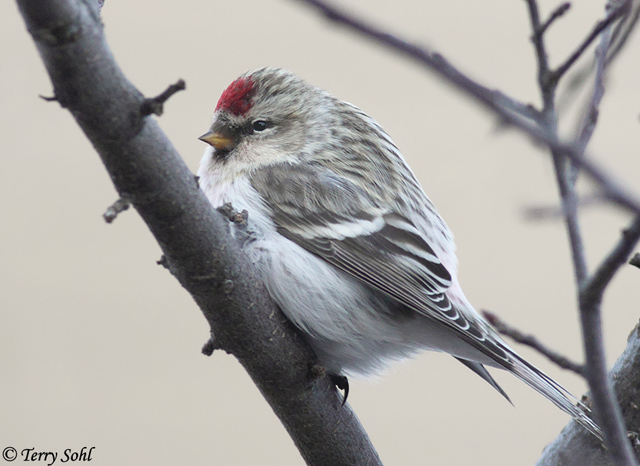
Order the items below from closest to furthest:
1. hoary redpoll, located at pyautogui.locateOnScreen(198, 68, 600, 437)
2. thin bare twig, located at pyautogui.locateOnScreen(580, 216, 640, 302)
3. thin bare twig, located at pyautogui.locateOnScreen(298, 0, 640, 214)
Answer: thin bare twig, located at pyautogui.locateOnScreen(298, 0, 640, 214) → thin bare twig, located at pyautogui.locateOnScreen(580, 216, 640, 302) → hoary redpoll, located at pyautogui.locateOnScreen(198, 68, 600, 437)

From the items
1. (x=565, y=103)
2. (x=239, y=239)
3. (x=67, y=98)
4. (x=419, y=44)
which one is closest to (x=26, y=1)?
(x=67, y=98)

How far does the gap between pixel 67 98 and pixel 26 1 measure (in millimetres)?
151

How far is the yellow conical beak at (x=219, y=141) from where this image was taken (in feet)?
7.09

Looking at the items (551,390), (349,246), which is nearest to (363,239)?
(349,246)

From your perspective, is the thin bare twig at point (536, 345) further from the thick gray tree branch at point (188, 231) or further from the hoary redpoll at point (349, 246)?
the hoary redpoll at point (349, 246)

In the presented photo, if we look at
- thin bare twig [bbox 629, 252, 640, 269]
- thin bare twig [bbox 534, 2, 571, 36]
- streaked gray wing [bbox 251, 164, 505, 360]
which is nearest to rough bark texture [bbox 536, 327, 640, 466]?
streaked gray wing [bbox 251, 164, 505, 360]

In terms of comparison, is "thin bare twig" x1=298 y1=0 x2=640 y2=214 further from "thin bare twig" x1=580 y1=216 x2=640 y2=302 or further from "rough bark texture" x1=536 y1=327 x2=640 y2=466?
"rough bark texture" x1=536 y1=327 x2=640 y2=466

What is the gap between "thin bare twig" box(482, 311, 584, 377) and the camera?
856 mm

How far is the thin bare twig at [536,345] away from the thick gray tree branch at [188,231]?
1.95 feet

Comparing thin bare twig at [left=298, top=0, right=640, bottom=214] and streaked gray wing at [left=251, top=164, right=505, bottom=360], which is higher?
thin bare twig at [left=298, top=0, right=640, bottom=214]

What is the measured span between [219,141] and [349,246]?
60cm

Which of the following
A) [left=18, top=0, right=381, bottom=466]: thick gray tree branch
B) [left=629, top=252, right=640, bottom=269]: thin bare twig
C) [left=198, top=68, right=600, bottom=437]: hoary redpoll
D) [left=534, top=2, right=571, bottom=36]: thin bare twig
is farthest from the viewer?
[left=198, top=68, right=600, bottom=437]: hoary redpoll

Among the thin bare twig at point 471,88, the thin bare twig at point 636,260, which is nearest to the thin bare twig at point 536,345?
the thin bare twig at point 471,88

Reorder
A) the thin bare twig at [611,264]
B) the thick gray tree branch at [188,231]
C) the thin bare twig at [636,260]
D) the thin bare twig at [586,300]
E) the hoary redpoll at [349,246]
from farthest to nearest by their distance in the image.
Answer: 1. the hoary redpoll at [349,246]
2. the thin bare twig at [636,260]
3. the thick gray tree branch at [188,231]
4. the thin bare twig at [586,300]
5. the thin bare twig at [611,264]
